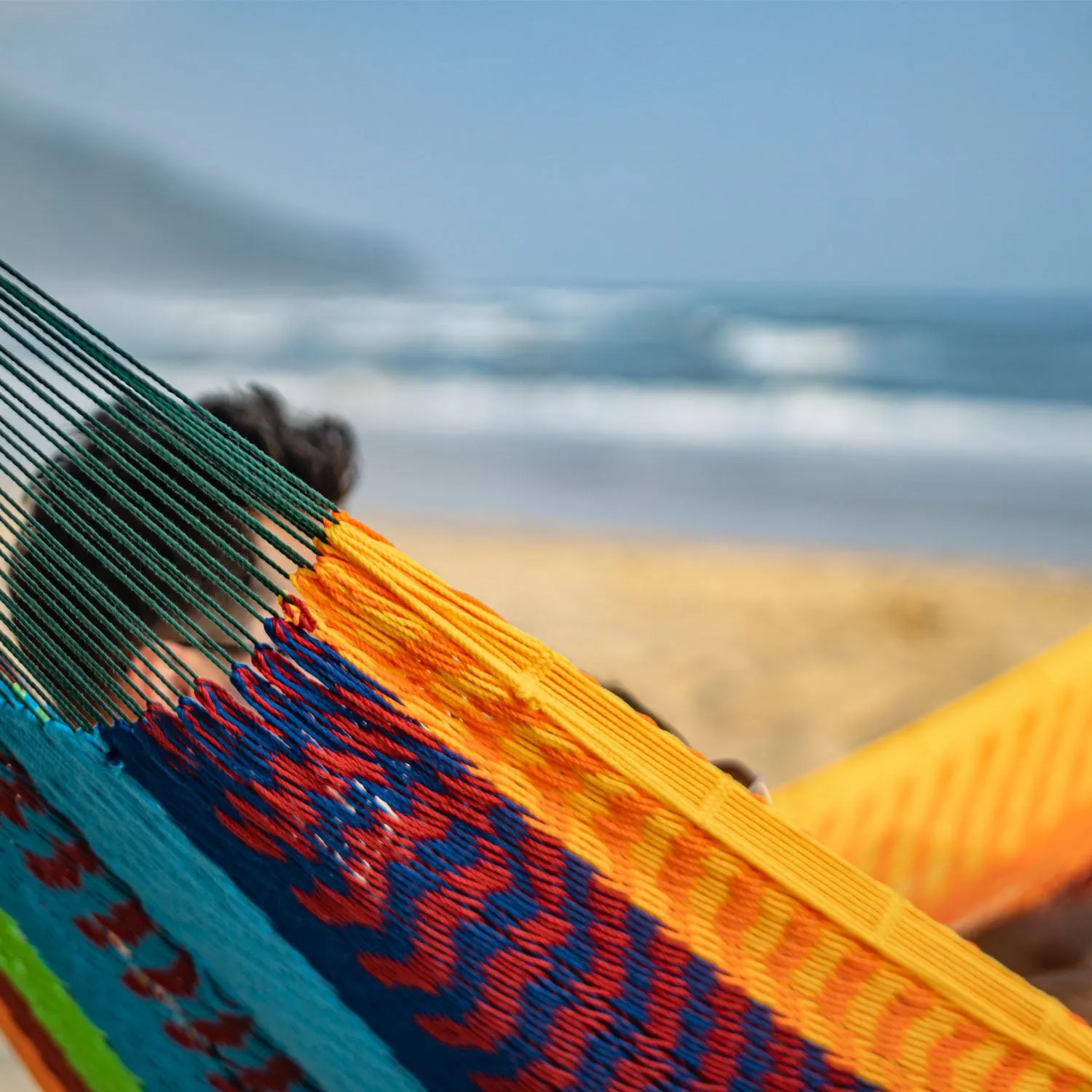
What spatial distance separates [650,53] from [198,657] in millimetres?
17356

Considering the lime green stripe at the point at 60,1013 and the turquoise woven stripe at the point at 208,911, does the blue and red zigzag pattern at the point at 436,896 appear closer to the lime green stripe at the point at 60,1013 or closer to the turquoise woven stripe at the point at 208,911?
the turquoise woven stripe at the point at 208,911

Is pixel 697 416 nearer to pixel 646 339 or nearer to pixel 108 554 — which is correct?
pixel 646 339

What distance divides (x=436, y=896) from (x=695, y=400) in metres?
6.99

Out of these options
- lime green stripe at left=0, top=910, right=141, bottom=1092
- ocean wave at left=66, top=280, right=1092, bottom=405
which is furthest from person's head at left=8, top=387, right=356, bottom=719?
Answer: ocean wave at left=66, top=280, right=1092, bottom=405

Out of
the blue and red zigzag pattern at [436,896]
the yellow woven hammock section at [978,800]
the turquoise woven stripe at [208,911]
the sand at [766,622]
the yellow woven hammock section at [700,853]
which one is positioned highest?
the sand at [766,622]

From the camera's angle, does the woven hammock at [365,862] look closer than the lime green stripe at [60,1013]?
Yes

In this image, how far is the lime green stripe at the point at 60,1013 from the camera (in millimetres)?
793

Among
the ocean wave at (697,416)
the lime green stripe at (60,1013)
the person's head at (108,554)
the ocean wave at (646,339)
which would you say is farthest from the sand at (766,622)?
the ocean wave at (646,339)

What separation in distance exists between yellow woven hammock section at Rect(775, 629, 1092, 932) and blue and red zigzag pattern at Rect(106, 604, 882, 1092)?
0.75 meters

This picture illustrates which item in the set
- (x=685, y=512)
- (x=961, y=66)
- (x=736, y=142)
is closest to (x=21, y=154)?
(x=736, y=142)

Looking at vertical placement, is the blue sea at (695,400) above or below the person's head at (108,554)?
above

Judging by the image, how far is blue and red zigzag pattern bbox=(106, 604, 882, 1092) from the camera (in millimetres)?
582

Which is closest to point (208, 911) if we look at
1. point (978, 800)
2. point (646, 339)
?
point (978, 800)

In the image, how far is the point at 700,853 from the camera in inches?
22.1
